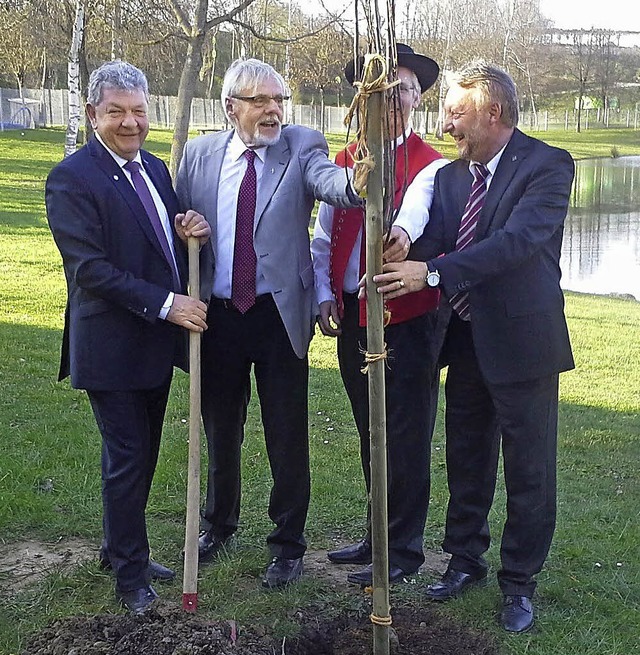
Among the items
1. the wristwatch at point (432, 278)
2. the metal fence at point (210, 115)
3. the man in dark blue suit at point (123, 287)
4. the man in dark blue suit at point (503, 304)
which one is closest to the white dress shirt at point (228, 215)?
the man in dark blue suit at point (123, 287)

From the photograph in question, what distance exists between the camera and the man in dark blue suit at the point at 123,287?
3.47 meters

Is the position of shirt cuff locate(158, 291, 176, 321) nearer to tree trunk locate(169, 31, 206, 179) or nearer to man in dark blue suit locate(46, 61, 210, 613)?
man in dark blue suit locate(46, 61, 210, 613)

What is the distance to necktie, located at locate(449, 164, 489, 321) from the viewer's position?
3.64m

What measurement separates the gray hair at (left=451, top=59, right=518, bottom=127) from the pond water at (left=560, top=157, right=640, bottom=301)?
778 cm

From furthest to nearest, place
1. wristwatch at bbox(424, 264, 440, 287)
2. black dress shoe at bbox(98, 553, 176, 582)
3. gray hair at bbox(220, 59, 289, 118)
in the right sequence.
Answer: black dress shoe at bbox(98, 553, 176, 582) → gray hair at bbox(220, 59, 289, 118) → wristwatch at bbox(424, 264, 440, 287)

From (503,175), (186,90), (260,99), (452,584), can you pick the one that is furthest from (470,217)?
(186,90)

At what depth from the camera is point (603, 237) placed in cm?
2100

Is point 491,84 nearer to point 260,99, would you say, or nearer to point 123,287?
point 260,99

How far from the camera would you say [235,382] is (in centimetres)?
409

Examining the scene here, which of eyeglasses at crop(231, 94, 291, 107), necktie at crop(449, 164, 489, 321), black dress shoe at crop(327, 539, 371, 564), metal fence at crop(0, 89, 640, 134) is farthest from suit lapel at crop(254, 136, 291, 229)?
metal fence at crop(0, 89, 640, 134)

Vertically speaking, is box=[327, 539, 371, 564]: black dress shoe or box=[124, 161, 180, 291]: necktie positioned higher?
box=[124, 161, 180, 291]: necktie

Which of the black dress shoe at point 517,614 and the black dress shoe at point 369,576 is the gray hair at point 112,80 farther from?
the black dress shoe at point 517,614

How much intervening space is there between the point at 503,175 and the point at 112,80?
5.13 ft

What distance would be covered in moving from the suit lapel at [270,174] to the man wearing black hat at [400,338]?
0.28 meters
